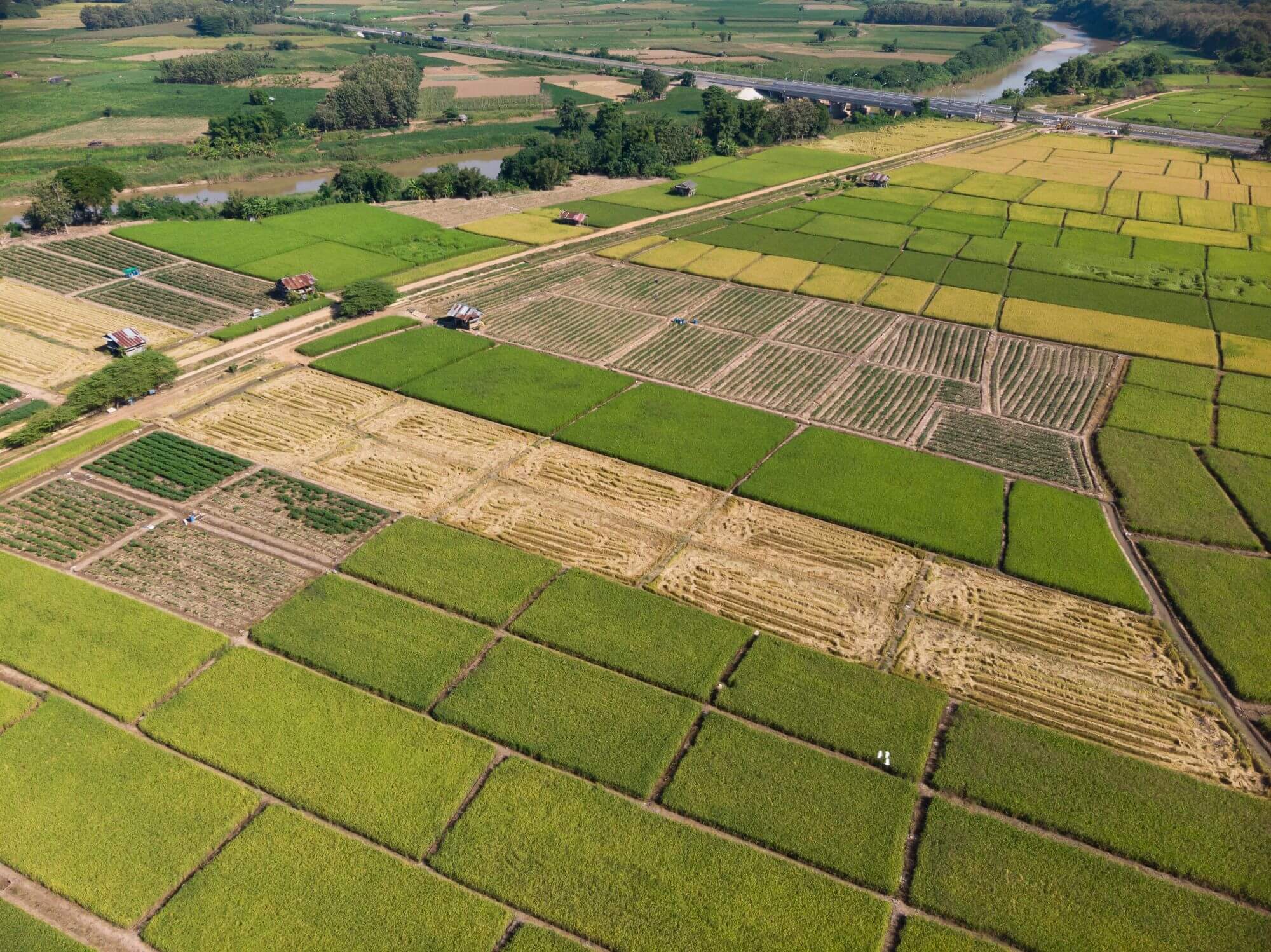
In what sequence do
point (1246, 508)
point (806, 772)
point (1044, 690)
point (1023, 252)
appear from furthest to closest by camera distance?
1. point (1023, 252)
2. point (1246, 508)
3. point (1044, 690)
4. point (806, 772)

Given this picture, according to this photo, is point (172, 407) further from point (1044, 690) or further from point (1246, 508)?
point (1246, 508)

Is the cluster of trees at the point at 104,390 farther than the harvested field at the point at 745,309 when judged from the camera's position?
No

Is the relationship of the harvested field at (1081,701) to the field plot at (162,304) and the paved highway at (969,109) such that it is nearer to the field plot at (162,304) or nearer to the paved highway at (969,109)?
the field plot at (162,304)

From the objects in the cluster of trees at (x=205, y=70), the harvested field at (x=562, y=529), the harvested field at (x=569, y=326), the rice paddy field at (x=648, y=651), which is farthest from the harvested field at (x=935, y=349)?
the cluster of trees at (x=205, y=70)

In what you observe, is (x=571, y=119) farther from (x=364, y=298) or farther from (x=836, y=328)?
(x=836, y=328)

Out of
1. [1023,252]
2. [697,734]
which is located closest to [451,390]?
[697,734]

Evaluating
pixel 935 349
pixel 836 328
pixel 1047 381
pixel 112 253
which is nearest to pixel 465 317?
pixel 836 328

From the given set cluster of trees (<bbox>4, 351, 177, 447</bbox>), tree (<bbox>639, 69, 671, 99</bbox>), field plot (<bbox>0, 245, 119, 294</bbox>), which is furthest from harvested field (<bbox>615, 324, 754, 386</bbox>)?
tree (<bbox>639, 69, 671, 99</bbox>)

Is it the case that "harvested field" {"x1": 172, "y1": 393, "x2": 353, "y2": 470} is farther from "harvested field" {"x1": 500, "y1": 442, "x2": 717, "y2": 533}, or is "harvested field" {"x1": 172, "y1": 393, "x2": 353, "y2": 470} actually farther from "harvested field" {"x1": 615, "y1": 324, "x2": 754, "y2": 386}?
"harvested field" {"x1": 615, "y1": 324, "x2": 754, "y2": 386}
